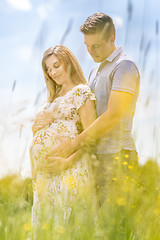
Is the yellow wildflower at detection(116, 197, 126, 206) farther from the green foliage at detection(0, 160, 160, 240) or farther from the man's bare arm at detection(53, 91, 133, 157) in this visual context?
the man's bare arm at detection(53, 91, 133, 157)

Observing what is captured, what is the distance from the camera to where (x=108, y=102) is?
2.76m

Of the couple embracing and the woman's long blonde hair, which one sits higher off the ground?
the woman's long blonde hair

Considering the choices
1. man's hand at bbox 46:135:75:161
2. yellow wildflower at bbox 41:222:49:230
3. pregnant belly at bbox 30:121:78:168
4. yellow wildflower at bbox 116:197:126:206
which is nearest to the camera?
yellow wildflower at bbox 41:222:49:230

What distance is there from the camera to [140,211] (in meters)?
2.10

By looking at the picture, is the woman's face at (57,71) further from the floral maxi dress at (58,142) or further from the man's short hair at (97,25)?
the man's short hair at (97,25)

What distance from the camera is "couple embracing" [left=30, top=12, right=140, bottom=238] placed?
2.78m

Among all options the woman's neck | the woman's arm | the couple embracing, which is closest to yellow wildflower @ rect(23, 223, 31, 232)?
the couple embracing

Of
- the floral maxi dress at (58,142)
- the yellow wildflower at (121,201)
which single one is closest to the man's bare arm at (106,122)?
the floral maxi dress at (58,142)

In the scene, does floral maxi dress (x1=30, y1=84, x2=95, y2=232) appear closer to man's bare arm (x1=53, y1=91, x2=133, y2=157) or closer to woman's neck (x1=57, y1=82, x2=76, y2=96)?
woman's neck (x1=57, y1=82, x2=76, y2=96)

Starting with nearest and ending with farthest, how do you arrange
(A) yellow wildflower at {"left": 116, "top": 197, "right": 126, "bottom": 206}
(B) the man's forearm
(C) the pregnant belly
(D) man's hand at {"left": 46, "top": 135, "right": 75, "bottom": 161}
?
(A) yellow wildflower at {"left": 116, "top": 197, "right": 126, "bottom": 206} → (B) the man's forearm → (D) man's hand at {"left": 46, "top": 135, "right": 75, "bottom": 161} → (C) the pregnant belly

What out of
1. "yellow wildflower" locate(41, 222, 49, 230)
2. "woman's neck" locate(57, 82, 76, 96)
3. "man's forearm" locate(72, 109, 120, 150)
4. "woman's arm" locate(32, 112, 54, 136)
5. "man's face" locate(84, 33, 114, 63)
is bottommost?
"yellow wildflower" locate(41, 222, 49, 230)

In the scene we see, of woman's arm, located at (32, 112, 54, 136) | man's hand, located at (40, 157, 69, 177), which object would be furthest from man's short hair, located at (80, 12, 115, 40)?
man's hand, located at (40, 157, 69, 177)

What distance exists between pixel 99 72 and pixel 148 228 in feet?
5.53

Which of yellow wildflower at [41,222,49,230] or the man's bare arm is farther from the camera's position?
the man's bare arm
